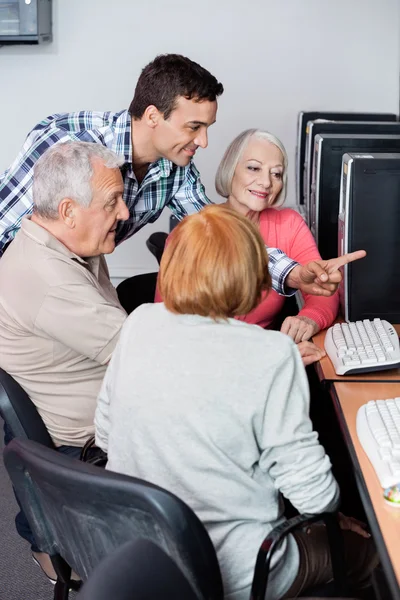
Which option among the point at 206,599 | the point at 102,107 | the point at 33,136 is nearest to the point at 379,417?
the point at 206,599

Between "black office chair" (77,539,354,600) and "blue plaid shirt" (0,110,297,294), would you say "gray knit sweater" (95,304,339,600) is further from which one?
"blue plaid shirt" (0,110,297,294)

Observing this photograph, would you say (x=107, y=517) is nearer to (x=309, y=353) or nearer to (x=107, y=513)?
(x=107, y=513)

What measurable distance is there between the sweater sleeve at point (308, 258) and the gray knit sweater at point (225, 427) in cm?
88

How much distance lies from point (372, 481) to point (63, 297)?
80 cm

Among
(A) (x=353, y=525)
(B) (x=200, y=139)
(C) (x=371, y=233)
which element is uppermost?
(B) (x=200, y=139)

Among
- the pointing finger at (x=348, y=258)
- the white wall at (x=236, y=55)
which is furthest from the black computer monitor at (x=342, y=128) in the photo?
the white wall at (x=236, y=55)

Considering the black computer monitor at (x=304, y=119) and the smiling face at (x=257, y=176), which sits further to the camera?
the black computer monitor at (x=304, y=119)

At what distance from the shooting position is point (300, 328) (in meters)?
2.19

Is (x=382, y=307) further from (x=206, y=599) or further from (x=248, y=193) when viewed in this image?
(x=206, y=599)

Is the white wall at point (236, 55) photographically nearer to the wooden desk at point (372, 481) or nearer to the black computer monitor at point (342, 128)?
the black computer monitor at point (342, 128)

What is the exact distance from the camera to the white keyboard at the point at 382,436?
1353 millimetres

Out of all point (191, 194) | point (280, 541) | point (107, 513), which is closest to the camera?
point (107, 513)

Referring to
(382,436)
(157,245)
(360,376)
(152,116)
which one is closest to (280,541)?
(382,436)

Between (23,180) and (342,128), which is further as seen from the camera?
(342,128)
